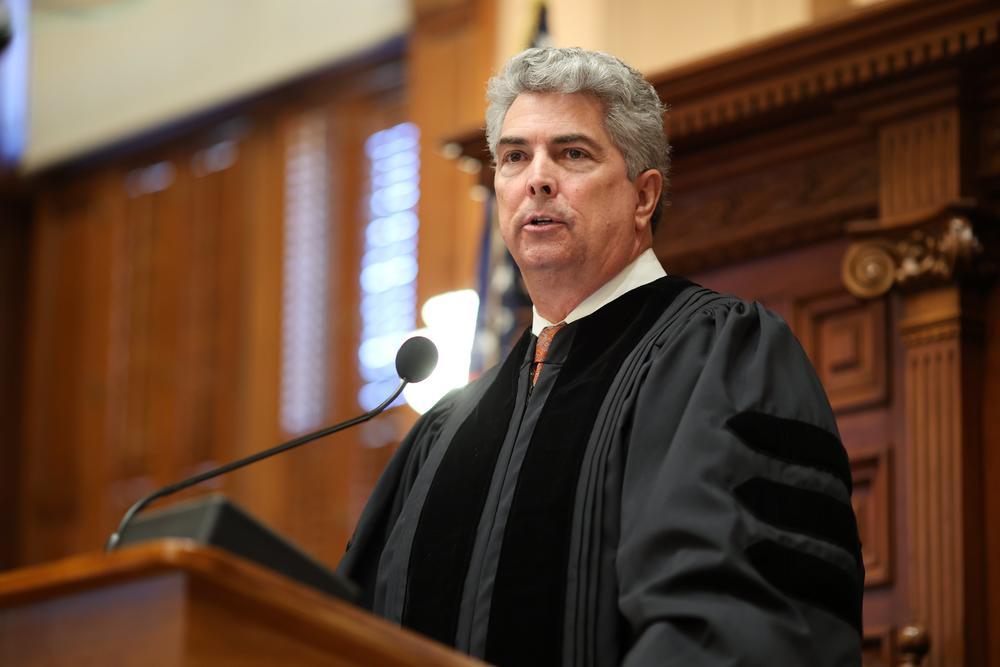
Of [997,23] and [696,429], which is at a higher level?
[997,23]

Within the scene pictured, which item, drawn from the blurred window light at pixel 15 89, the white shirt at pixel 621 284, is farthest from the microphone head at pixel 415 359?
the blurred window light at pixel 15 89

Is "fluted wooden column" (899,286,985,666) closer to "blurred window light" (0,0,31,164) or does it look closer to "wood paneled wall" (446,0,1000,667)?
"wood paneled wall" (446,0,1000,667)

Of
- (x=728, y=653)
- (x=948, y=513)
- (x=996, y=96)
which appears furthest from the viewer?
(x=996, y=96)

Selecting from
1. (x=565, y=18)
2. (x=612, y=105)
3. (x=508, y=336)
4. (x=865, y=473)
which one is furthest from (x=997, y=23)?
(x=565, y=18)

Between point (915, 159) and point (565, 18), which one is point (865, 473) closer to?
point (915, 159)

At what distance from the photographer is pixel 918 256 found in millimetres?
4375

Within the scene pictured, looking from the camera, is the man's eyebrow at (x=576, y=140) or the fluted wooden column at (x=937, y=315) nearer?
the man's eyebrow at (x=576, y=140)

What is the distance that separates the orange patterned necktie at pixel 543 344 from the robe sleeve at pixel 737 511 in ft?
1.16

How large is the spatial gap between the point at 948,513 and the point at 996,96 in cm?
115

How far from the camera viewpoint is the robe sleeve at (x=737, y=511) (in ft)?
7.80

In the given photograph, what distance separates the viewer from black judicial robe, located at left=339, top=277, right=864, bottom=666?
2422 millimetres

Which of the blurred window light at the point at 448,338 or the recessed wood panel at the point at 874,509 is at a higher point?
the blurred window light at the point at 448,338

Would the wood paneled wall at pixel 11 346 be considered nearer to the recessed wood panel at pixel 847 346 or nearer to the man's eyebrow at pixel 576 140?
the recessed wood panel at pixel 847 346

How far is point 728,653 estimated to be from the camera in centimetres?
233
